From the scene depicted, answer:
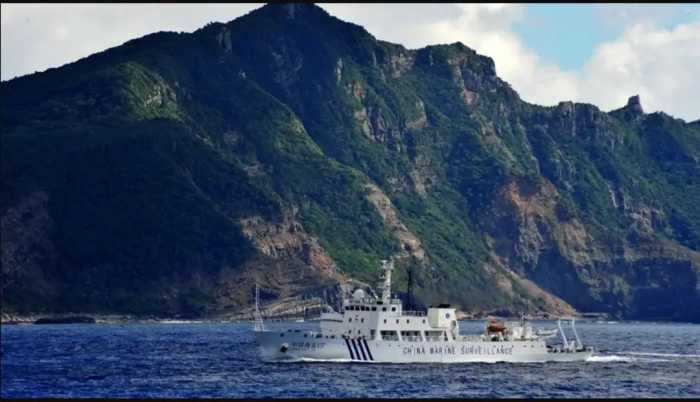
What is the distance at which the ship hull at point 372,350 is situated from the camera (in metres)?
180

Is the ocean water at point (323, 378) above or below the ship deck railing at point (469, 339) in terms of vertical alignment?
below

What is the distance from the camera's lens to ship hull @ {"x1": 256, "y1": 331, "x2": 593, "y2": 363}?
589 ft

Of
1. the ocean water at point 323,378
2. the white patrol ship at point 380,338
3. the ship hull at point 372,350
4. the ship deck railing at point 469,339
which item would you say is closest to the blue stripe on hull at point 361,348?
the ship hull at point 372,350

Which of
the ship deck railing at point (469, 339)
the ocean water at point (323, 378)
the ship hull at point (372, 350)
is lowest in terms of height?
the ocean water at point (323, 378)

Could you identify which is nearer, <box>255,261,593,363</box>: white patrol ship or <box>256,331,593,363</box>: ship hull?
<box>256,331,593,363</box>: ship hull

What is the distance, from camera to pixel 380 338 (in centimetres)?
17975

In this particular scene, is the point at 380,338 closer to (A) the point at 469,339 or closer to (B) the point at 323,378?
(A) the point at 469,339

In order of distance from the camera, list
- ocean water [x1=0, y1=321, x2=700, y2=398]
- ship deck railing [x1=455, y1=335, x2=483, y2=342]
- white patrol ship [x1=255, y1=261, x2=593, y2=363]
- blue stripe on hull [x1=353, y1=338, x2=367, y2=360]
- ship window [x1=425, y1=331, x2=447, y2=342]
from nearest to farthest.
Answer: ocean water [x1=0, y1=321, x2=700, y2=398] < blue stripe on hull [x1=353, y1=338, x2=367, y2=360] < white patrol ship [x1=255, y1=261, x2=593, y2=363] < ship window [x1=425, y1=331, x2=447, y2=342] < ship deck railing [x1=455, y1=335, x2=483, y2=342]

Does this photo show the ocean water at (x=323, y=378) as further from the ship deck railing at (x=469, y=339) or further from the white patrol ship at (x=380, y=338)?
the ship deck railing at (x=469, y=339)

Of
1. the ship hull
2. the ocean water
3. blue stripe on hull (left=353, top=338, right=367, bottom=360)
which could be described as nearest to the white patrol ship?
the ship hull

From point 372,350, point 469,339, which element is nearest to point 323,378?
point 372,350

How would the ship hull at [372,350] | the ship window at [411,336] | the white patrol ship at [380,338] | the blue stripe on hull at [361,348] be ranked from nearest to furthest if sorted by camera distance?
the blue stripe on hull at [361,348], the ship hull at [372,350], the white patrol ship at [380,338], the ship window at [411,336]

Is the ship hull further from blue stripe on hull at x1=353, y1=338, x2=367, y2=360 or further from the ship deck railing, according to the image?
the ship deck railing

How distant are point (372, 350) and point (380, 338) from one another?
5.86 feet
